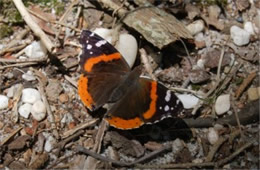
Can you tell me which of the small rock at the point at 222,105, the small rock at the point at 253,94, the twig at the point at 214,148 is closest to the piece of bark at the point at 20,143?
the twig at the point at 214,148

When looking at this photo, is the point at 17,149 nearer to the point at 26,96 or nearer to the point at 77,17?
the point at 26,96

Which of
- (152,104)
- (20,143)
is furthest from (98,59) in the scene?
(20,143)

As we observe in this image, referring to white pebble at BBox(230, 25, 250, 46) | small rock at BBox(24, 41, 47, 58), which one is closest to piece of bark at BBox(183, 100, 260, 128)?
white pebble at BBox(230, 25, 250, 46)

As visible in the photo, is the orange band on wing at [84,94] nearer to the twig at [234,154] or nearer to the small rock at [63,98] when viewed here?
the small rock at [63,98]

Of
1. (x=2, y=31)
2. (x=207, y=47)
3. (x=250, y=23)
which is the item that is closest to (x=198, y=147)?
(x=207, y=47)

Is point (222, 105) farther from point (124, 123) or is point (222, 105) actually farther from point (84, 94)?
point (84, 94)

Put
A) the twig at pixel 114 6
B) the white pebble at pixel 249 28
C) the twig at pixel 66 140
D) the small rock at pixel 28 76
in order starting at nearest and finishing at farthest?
the twig at pixel 66 140 < the small rock at pixel 28 76 < the twig at pixel 114 6 < the white pebble at pixel 249 28
